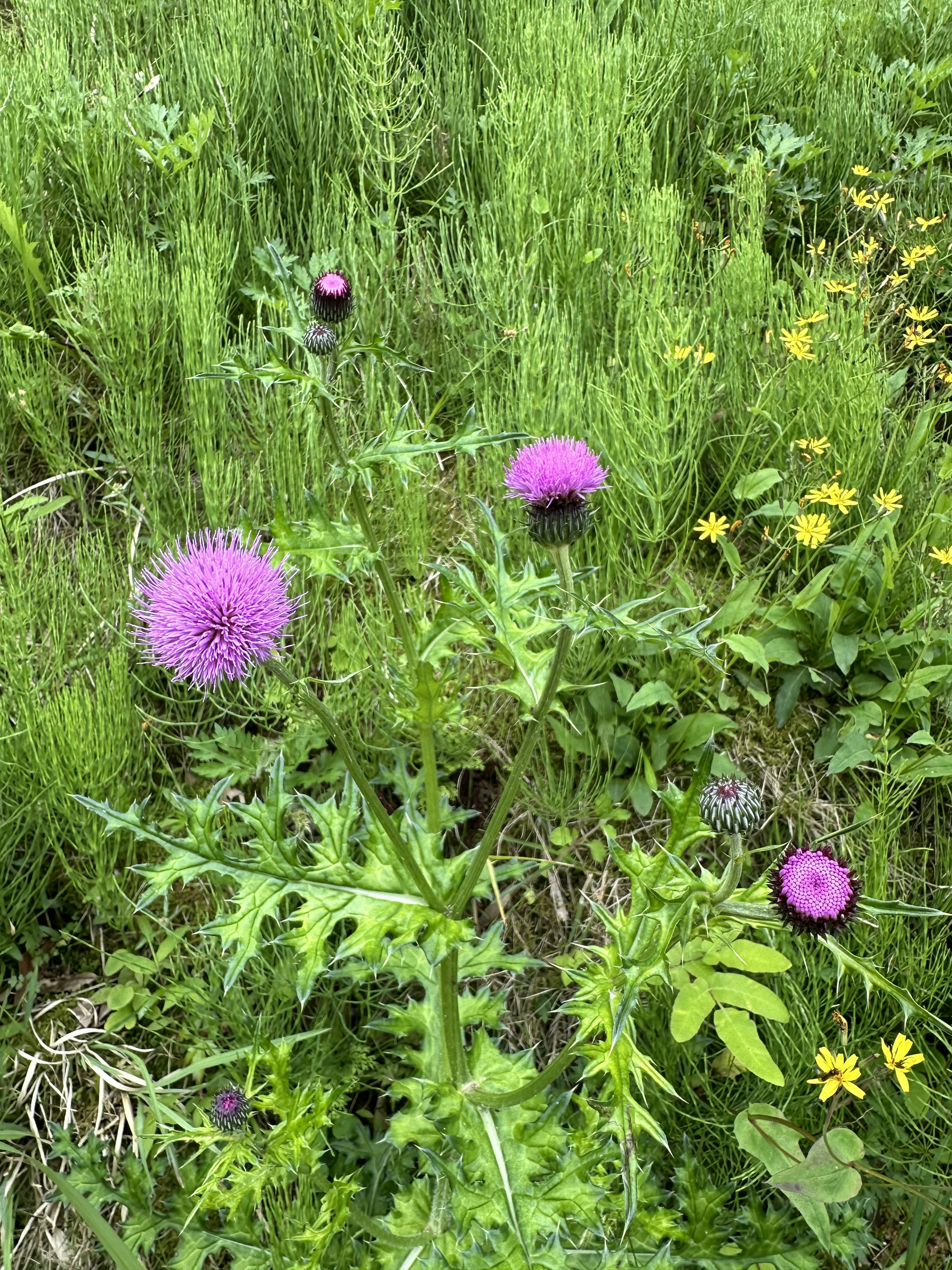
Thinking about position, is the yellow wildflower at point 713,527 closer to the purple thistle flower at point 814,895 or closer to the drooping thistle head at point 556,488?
the drooping thistle head at point 556,488

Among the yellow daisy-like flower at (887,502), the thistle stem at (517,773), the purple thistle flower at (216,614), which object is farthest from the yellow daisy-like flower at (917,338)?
the purple thistle flower at (216,614)

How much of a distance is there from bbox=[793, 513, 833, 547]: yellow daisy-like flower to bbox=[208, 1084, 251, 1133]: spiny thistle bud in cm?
177

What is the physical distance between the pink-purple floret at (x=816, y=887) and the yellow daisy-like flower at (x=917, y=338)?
2.05 m

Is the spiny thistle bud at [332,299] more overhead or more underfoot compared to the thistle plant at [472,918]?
more overhead

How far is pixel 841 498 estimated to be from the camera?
2344 mm

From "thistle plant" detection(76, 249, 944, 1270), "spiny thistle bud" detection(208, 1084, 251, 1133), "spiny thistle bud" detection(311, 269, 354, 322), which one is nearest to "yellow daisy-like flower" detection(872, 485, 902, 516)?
"thistle plant" detection(76, 249, 944, 1270)

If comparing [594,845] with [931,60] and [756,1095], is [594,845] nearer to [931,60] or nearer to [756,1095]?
[756,1095]

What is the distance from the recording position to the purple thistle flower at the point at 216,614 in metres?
1.56

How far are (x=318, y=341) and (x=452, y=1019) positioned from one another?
1.35m

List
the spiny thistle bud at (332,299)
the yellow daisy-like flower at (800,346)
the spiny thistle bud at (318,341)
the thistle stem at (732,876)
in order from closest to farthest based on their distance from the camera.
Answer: the thistle stem at (732,876), the spiny thistle bud at (318,341), the spiny thistle bud at (332,299), the yellow daisy-like flower at (800,346)

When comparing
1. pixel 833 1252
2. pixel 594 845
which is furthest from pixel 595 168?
pixel 833 1252

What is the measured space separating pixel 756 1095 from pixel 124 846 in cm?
159

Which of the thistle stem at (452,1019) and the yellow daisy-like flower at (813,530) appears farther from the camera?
the yellow daisy-like flower at (813,530)

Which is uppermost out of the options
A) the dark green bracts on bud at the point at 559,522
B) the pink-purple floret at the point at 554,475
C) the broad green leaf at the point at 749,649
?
the pink-purple floret at the point at 554,475
